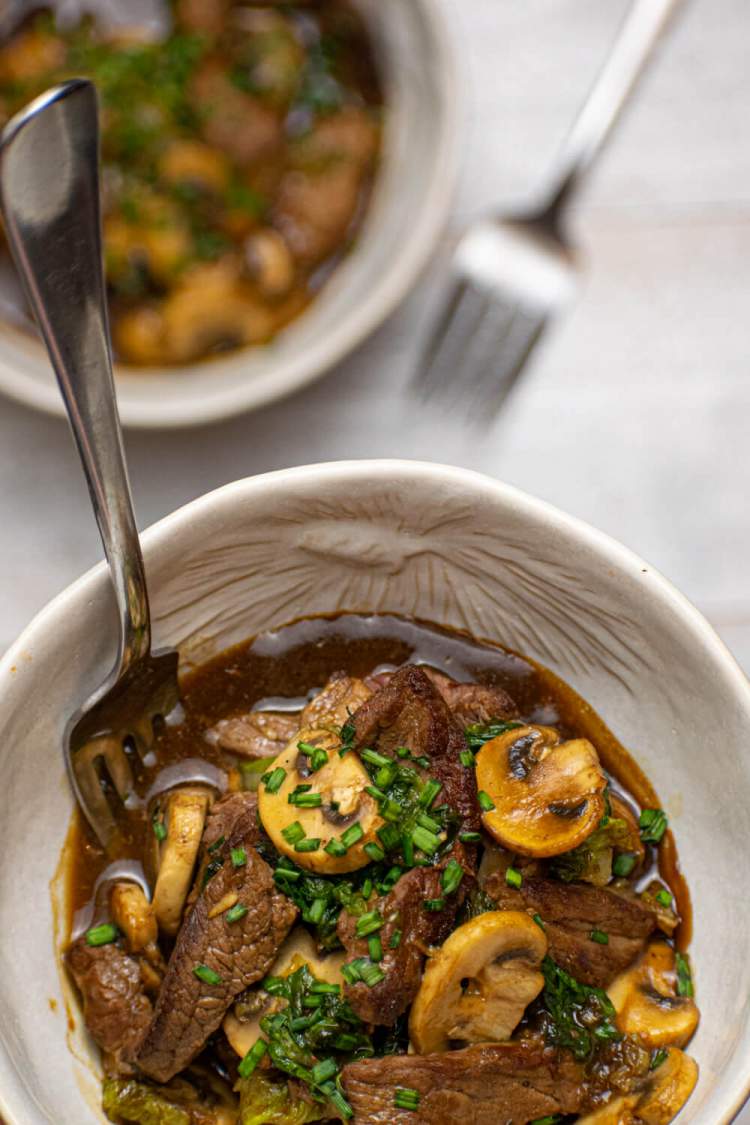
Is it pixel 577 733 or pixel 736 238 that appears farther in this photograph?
pixel 736 238

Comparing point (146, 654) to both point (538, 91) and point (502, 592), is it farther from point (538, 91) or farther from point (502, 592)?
point (538, 91)

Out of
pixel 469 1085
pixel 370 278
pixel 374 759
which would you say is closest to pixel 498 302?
pixel 370 278

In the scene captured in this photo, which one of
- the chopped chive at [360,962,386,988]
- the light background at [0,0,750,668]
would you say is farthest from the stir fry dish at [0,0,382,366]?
the chopped chive at [360,962,386,988]

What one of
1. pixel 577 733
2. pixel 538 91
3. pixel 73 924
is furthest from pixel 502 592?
pixel 538 91

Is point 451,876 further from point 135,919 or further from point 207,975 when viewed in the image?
point 135,919

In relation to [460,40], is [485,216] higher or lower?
lower
